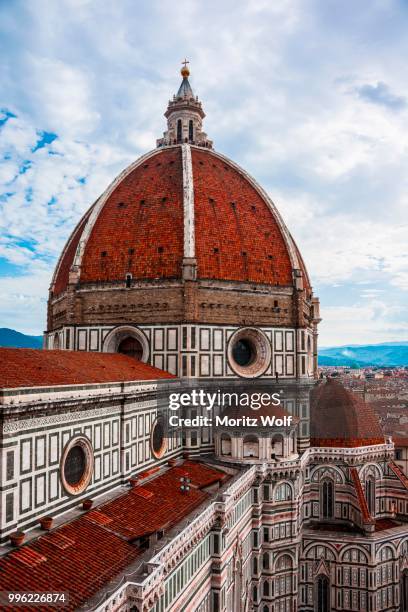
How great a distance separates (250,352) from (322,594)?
12.6m

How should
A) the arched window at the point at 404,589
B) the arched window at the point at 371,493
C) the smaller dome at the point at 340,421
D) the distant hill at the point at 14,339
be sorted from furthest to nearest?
the distant hill at the point at 14,339 → the smaller dome at the point at 340,421 → the arched window at the point at 371,493 → the arched window at the point at 404,589

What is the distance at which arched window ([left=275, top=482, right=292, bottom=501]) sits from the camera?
78.8 ft

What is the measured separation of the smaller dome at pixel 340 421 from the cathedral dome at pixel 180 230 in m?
7.13

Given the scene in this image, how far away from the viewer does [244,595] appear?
21.4 meters

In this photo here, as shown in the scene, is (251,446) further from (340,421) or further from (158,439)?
(340,421)

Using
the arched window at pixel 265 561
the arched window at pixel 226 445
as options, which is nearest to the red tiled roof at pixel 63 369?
the arched window at pixel 226 445

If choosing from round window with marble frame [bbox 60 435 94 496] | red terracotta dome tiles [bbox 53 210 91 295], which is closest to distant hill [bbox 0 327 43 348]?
red terracotta dome tiles [bbox 53 210 91 295]

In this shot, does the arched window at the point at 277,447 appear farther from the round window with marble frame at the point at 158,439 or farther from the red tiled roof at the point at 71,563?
the red tiled roof at the point at 71,563

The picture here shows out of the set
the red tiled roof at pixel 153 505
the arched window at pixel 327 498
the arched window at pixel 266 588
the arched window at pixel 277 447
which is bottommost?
the arched window at pixel 266 588

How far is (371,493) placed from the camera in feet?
92.7

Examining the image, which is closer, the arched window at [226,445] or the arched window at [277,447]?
the arched window at [277,447]

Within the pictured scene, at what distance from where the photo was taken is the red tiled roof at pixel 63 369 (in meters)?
14.8

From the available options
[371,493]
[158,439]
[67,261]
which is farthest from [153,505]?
[67,261]

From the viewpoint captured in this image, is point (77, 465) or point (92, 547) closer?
point (92, 547)
